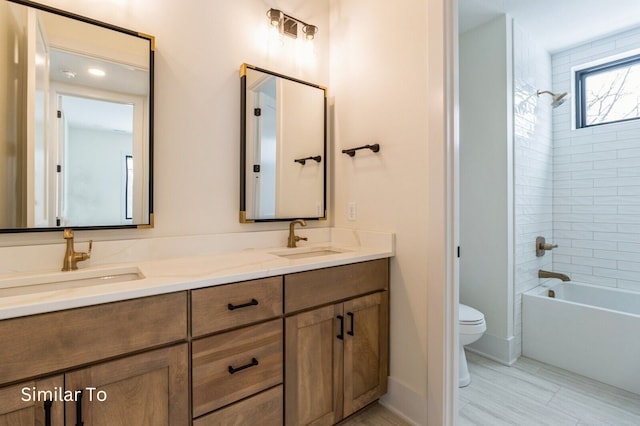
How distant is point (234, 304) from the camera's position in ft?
3.90

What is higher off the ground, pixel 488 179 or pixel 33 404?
pixel 488 179

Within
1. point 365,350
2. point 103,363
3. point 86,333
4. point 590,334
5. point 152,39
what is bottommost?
point 590,334

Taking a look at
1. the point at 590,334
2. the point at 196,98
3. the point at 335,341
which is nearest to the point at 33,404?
the point at 335,341

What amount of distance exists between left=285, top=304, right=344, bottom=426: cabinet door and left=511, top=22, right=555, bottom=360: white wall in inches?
66.7

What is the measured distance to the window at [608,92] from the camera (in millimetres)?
2758

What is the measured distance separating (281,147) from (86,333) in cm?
136

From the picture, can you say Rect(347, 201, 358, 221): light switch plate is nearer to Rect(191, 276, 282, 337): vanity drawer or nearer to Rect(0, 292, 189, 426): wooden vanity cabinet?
Rect(191, 276, 282, 337): vanity drawer

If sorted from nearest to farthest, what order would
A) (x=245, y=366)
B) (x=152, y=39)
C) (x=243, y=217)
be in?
(x=245, y=366)
(x=152, y=39)
(x=243, y=217)

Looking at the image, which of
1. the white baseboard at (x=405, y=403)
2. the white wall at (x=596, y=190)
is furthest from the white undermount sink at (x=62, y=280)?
the white wall at (x=596, y=190)

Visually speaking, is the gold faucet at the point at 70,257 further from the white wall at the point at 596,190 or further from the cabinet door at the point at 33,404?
the white wall at the point at 596,190

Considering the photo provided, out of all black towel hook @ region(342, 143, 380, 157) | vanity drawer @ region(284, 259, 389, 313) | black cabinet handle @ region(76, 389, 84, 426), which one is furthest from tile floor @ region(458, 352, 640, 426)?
black cabinet handle @ region(76, 389, 84, 426)

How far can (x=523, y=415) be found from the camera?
5.69 feet

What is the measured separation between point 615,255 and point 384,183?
8.08ft

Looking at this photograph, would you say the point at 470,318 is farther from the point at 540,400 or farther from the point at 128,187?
the point at 128,187
